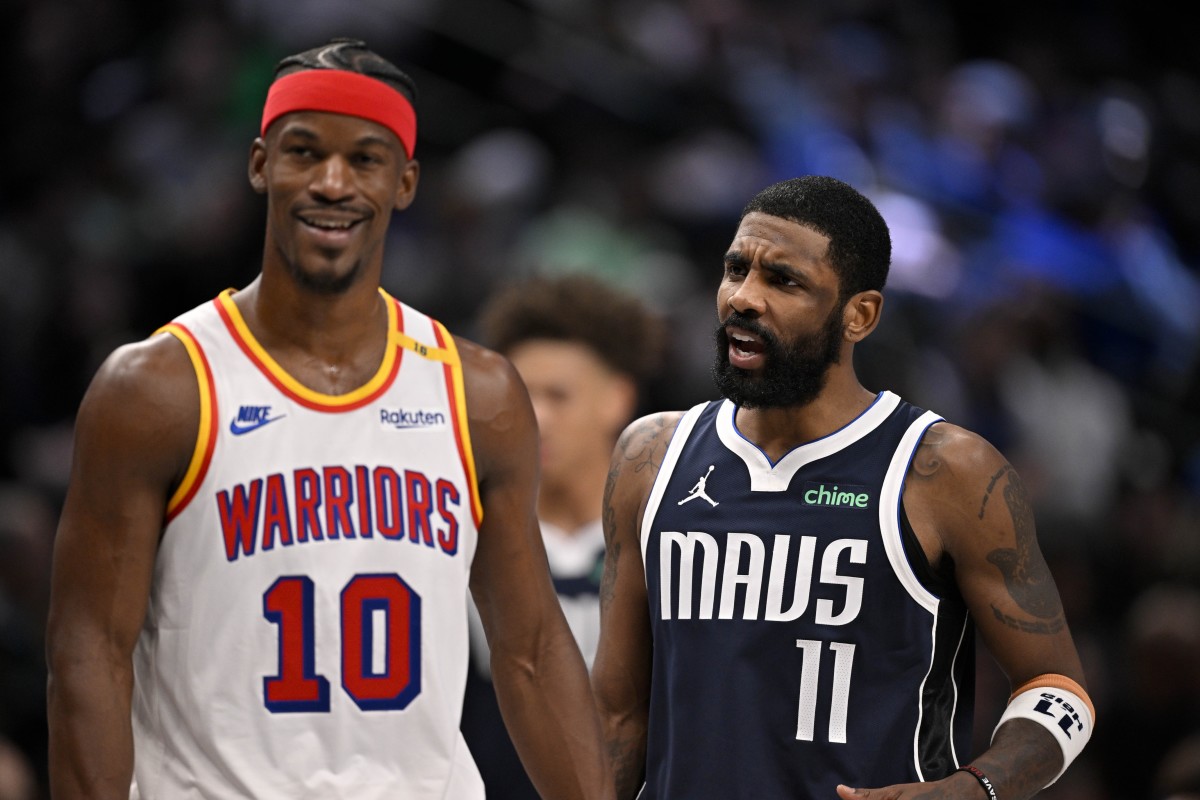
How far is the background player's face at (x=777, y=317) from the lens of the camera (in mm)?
4098

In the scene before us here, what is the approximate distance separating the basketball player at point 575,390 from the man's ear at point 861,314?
1.50 meters

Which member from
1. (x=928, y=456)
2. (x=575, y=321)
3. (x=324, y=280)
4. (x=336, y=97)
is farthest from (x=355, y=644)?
(x=575, y=321)

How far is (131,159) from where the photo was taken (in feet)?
33.1

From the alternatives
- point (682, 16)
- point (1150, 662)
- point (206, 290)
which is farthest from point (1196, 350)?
point (206, 290)

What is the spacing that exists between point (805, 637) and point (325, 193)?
141 centimetres

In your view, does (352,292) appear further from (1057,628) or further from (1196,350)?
(1196,350)

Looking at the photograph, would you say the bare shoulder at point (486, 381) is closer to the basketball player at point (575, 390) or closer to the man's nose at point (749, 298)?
the man's nose at point (749, 298)

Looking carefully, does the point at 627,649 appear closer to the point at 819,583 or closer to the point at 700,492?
the point at 700,492

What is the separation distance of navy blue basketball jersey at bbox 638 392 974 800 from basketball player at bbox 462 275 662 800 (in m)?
1.31

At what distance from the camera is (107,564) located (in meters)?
3.42

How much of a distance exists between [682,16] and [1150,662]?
20.3 ft

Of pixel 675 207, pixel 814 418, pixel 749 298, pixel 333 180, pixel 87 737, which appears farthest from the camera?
pixel 675 207

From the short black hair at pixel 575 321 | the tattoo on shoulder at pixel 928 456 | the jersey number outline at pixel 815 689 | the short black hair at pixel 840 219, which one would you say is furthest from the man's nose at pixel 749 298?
the short black hair at pixel 575 321

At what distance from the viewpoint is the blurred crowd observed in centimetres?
903
